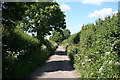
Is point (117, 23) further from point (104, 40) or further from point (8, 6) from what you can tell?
point (8, 6)

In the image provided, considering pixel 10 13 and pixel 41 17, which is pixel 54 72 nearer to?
pixel 10 13

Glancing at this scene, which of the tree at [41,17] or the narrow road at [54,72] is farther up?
the tree at [41,17]

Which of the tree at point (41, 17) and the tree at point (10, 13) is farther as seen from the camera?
the tree at point (41, 17)

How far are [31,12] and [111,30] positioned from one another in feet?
62.6

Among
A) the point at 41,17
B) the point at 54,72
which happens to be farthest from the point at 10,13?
the point at 41,17

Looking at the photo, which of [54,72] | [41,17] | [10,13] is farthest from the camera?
[41,17]

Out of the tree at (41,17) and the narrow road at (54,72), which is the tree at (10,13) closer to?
the narrow road at (54,72)

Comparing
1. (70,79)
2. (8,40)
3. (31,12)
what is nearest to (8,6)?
(8,40)

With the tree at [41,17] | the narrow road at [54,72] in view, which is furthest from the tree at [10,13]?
the tree at [41,17]

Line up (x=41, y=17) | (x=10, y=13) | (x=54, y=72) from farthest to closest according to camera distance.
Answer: (x=41, y=17), (x=54, y=72), (x=10, y=13)

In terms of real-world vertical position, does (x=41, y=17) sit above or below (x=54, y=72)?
above

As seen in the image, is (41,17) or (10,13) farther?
(41,17)

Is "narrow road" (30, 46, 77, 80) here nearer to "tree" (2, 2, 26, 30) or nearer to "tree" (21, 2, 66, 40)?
"tree" (2, 2, 26, 30)

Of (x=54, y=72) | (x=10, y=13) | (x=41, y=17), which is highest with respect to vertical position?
(x=41, y=17)
